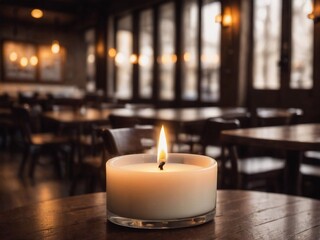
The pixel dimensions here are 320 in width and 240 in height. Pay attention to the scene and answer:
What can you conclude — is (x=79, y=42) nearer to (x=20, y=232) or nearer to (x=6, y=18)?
(x=6, y=18)

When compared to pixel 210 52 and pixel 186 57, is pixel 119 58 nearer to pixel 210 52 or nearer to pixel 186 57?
pixel 186 57

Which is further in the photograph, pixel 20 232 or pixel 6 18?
pixel 6 18

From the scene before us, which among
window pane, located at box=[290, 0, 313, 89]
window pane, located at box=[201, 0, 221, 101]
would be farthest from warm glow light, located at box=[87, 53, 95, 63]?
window pane, located at box=[290, 0, 313, 89]

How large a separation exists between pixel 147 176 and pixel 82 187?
339 cm

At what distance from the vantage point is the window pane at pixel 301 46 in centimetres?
513

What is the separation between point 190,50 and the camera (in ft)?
24.7

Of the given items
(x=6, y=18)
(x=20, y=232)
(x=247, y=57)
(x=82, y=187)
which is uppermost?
(x=6, y=18)

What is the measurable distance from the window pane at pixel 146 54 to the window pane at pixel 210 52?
1.84 m

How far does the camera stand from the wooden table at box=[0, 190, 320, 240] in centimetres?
61

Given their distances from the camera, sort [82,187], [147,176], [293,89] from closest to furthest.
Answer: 1. [147,176]
2. [82,187]
3. [293,89]

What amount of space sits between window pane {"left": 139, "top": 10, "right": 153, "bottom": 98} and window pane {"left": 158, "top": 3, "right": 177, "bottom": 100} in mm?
399

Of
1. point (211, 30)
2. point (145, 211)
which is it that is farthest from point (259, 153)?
point (145, 211)

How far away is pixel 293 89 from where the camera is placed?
17.5ft

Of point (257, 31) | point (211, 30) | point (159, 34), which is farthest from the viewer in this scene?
point (159, 34)
